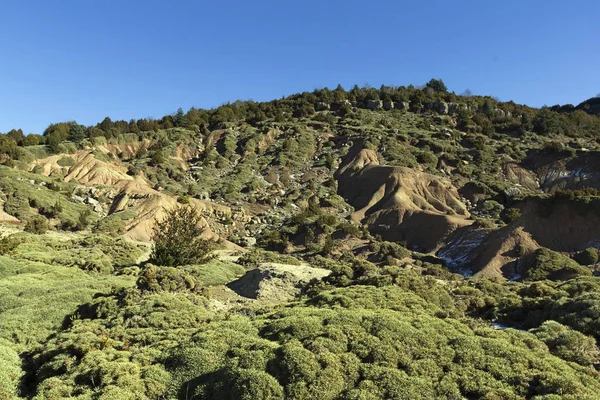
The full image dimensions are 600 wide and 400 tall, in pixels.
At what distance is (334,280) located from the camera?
63.3 feet

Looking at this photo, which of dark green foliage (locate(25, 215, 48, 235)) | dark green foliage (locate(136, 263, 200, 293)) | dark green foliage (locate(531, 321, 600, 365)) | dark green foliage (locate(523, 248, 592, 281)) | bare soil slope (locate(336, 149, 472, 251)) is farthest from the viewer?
bare soil slope (locate(336, 149, 472, 251))

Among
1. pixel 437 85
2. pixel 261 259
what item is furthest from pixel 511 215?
pixel 437 85

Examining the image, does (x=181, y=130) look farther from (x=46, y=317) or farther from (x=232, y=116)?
(x=46, y=317)

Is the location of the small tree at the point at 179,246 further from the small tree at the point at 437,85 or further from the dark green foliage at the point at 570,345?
the small tree at the point at 437,85

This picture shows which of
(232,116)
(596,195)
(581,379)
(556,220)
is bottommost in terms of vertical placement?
(581,379)

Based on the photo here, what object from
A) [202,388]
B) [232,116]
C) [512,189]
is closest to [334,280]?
[202,388]

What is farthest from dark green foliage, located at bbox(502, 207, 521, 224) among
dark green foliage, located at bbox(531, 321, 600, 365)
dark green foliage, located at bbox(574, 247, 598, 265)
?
dark green foliage, located at bbox(531, 321, 600, 365)

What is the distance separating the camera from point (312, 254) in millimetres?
37031

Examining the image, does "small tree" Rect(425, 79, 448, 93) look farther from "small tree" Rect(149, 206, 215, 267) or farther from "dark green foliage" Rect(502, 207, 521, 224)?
"small tree" Rect(149, 206, 215, 267)

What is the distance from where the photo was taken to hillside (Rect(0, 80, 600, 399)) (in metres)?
8.67

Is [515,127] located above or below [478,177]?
above

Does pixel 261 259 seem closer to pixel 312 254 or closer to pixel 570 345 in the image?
pixel 312 254

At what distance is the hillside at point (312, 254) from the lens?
867cm

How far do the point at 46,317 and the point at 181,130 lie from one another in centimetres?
6050
